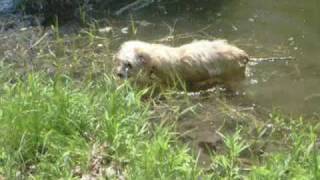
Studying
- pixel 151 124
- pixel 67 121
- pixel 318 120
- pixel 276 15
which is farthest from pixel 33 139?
pixel 276 15

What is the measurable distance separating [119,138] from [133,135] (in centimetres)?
13

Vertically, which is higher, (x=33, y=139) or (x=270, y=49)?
(x=33, y=139)

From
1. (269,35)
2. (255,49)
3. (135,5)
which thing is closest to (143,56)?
(255,49)

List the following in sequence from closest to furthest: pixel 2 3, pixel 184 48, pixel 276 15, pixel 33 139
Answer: pixel 33 139 → pixel 184 48 → pixel 276 15 → pixel 2 3

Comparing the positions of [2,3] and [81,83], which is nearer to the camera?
[81,83]

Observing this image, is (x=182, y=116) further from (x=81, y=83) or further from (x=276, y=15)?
(x=276, y=15)

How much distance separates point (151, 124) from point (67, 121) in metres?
0.66

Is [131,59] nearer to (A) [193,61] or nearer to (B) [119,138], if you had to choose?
(A) [193,61]

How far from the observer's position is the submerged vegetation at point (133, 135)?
4.43 m

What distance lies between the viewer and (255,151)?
5070mm

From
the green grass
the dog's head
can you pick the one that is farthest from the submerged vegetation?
the dog's head

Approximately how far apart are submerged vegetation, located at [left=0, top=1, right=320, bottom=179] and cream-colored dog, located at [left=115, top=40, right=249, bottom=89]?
42cm

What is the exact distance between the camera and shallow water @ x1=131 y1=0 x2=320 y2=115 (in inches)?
245

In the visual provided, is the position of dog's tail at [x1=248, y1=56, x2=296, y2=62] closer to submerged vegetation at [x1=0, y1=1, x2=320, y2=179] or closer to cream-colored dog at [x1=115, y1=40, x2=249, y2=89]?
cream-colored dog at [x1=115, y1=40, x2=249, y2=89]
